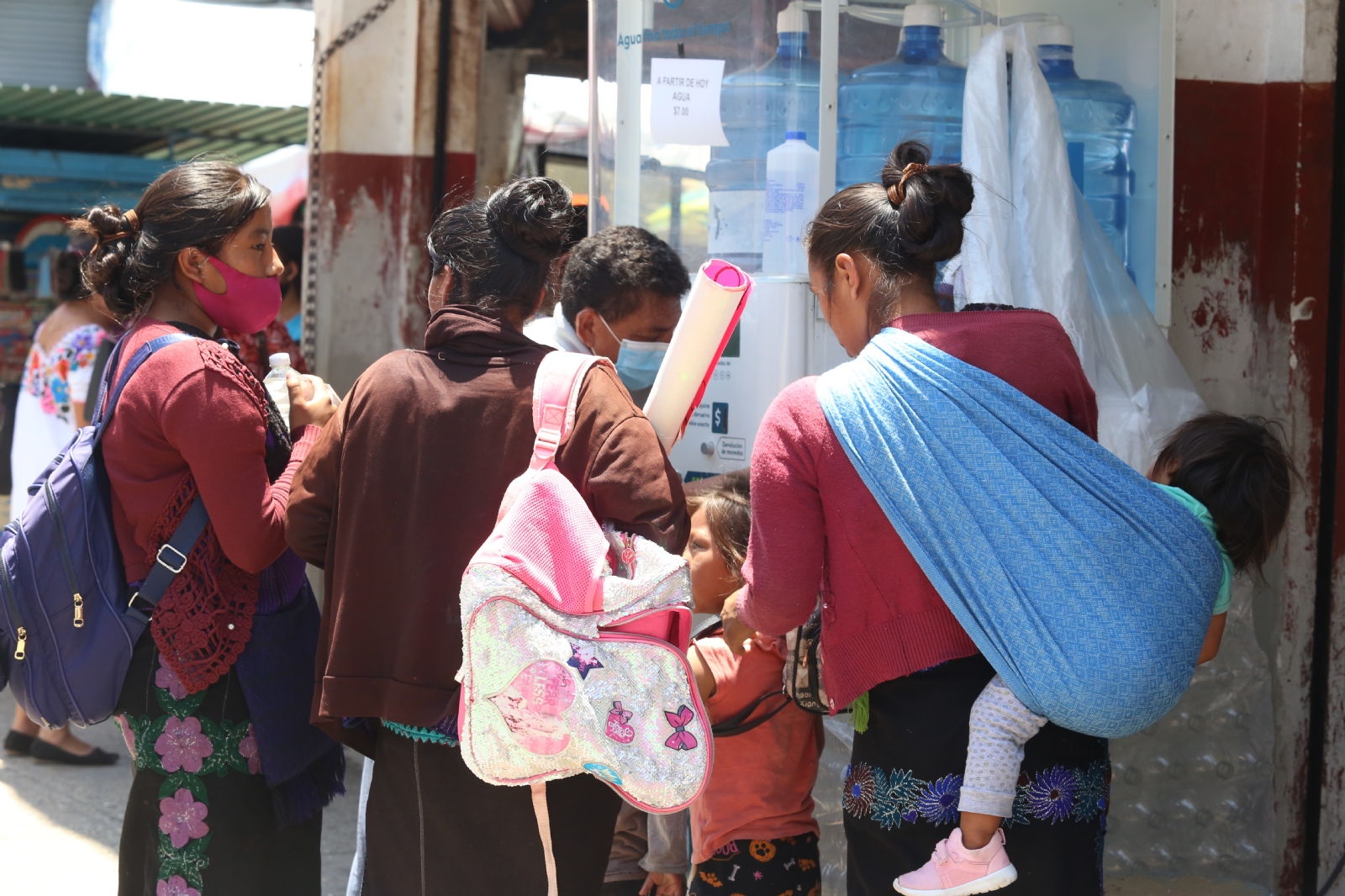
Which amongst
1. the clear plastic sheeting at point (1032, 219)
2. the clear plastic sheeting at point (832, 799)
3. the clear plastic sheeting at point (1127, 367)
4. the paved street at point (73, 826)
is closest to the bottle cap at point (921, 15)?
the clear plastic sheeting at point (1032, 219)

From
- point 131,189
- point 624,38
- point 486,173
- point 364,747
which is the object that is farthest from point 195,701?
point 131,189

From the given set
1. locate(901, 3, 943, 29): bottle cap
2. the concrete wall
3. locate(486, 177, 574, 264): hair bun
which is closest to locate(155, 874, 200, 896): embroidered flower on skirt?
locate(486, 177, 574, 264): hair bun

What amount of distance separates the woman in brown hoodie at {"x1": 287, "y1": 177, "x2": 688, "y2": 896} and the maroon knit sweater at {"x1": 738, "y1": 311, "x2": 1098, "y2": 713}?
0.18 m

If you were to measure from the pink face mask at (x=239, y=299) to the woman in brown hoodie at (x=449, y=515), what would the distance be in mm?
519

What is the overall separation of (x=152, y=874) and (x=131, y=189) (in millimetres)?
8692

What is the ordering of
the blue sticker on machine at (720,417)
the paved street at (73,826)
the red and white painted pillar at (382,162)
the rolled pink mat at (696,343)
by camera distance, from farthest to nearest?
the red and white painted pillar at (382,162) < the paved street at (73,826) < the blue sticker on machine at (720,417) < the rolled pink mat at (696,343)

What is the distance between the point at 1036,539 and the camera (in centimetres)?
172

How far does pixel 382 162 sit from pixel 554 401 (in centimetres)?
288

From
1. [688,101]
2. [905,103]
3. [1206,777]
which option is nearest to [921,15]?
[905,103]

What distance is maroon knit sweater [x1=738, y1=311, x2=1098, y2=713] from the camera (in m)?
1.80

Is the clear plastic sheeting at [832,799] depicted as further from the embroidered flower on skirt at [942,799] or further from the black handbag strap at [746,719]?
the embroidered flower on skirt at [942,799]

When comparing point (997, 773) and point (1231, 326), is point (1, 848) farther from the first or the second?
point (1231, 326)

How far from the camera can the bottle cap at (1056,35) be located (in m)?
3.13

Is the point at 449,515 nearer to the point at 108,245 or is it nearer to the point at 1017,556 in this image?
the point at 1017,556
